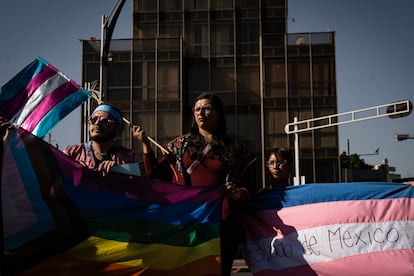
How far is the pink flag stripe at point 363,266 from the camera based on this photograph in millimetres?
4129

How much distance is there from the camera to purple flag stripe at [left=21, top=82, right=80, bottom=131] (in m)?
4.91

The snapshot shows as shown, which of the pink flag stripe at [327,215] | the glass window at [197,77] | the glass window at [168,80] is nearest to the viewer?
the pink flag stripe at [327,215]

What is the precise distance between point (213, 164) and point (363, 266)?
1.51 m

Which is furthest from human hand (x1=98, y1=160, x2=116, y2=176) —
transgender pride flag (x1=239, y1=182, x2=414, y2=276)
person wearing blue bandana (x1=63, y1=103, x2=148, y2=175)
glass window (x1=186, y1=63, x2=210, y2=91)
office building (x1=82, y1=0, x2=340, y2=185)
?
glass window (x1=186, y1=63, x2=210, y2=91)

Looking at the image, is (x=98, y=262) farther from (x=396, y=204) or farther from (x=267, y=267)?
(x=396, y=204)

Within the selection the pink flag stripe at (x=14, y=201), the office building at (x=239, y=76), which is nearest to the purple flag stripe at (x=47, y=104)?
the pink flag stripe at (x=14, y=201)

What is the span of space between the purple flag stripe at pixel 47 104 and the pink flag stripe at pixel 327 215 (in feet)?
7.42

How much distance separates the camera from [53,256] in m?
3.58

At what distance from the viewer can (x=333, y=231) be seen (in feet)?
14.2

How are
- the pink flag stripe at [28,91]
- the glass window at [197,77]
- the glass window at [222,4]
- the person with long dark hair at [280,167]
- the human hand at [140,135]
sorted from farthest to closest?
the glass window at [222,4], the glass window at [197,77], the person with long dark hair at [280,167], the pink flag stripe at [28,91], the human hand at [140,135]

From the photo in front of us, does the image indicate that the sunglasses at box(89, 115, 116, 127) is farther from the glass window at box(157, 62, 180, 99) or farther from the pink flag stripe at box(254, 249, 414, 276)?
the glass window at box(157, 62, 180, 99)

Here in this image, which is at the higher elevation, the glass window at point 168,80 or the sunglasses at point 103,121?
the glass window at point 168,80

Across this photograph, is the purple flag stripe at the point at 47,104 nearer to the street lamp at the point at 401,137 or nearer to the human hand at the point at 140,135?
the human hand at the point at 140,135

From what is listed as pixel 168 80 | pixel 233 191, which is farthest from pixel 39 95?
pixel 168 80
